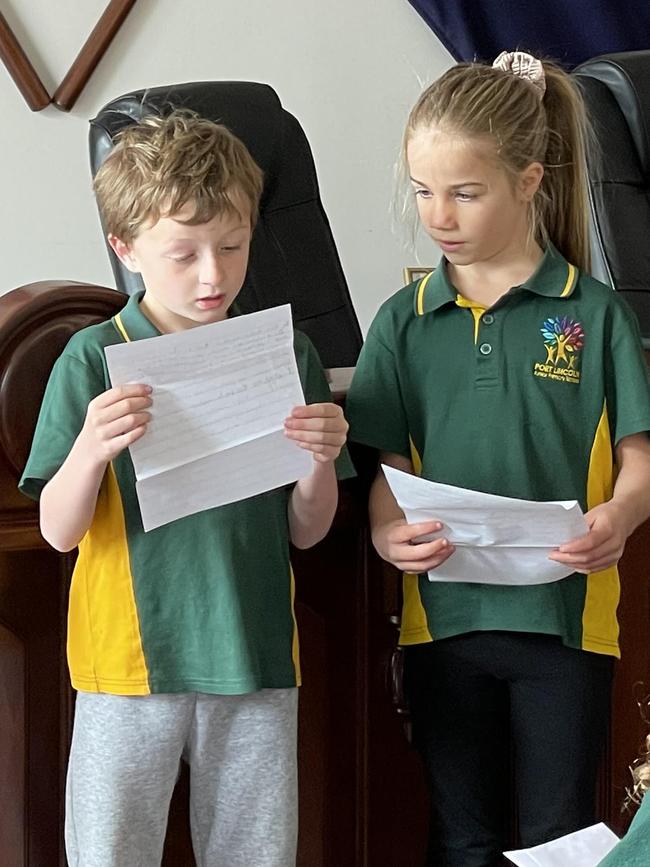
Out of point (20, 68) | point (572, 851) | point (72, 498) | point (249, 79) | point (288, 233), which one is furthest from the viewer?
point (249, 79)

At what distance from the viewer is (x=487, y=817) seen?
141cm

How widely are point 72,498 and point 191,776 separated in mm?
320

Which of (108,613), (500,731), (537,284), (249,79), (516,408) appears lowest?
(500,731)

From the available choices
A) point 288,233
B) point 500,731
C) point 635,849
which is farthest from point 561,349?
point 288,233

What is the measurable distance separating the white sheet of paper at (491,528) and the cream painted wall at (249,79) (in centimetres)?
175

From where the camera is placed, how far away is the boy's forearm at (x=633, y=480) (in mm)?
1350

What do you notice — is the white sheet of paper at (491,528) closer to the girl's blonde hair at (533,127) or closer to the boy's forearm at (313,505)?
the boy's forearm at (313,505)

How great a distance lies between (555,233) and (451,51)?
1.76 metres

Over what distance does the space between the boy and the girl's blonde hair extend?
25 cm

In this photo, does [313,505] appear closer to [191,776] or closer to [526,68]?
[191,776]

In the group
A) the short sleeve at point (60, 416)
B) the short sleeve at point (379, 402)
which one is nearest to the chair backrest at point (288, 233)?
the short sleeve at point (379, 402)

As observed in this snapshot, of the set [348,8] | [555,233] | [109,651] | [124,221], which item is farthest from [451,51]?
[109,651]

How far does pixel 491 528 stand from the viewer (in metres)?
1.29

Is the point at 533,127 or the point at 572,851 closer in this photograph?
the point at 572,851
